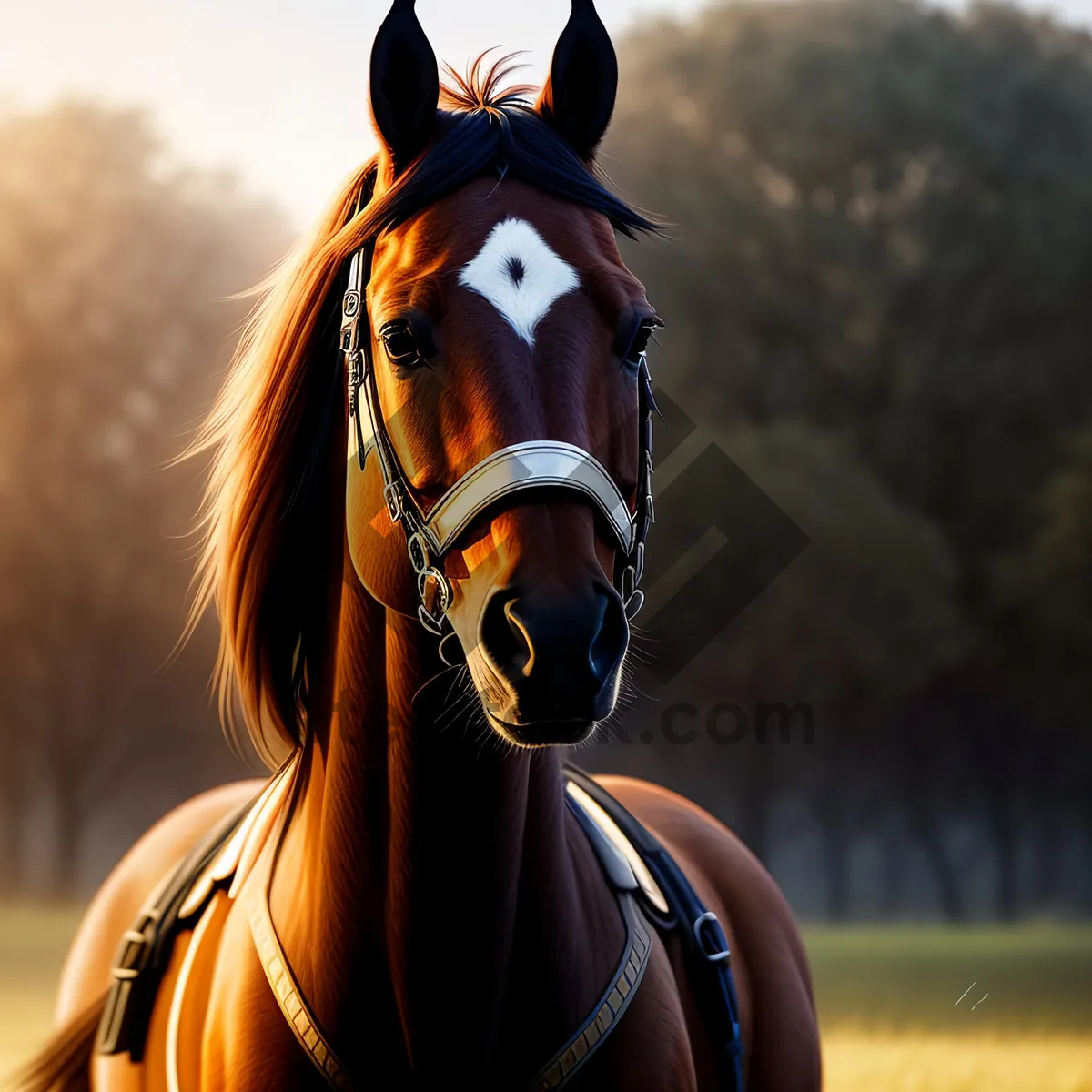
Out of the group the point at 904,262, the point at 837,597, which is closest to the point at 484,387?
the point at 837,597

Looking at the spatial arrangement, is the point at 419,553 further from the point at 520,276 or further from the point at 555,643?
the point at 520,276

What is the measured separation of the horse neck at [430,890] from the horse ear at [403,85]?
0.97m

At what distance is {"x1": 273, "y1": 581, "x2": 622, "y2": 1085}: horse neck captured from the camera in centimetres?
253

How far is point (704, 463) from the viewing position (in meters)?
18.5

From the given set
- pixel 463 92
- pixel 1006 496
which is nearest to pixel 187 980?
pixel 463 92

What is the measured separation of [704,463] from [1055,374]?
330 inches

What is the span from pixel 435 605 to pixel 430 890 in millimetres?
590

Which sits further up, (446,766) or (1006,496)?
(1006,496)

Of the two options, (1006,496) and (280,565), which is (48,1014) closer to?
(280,565)

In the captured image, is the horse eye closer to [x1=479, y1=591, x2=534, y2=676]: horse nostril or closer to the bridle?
the bridle

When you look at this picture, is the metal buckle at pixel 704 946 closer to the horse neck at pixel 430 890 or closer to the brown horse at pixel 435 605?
the brown horse at pixel 435 605

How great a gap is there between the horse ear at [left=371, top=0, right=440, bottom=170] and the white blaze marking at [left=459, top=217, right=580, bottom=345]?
36 centimetres

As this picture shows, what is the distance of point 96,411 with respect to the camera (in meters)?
22.6

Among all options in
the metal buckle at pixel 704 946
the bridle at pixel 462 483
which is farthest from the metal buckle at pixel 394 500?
the metal buckle at pixel 704 946
